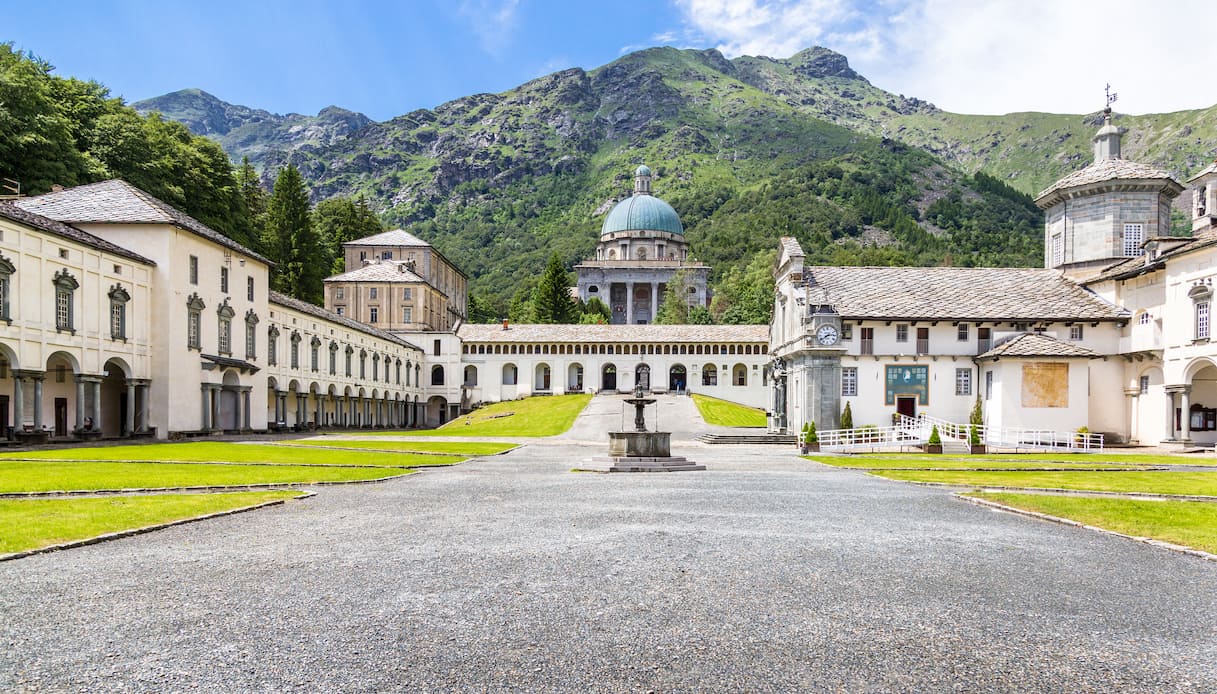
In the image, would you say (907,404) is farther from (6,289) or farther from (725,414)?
(6,289)

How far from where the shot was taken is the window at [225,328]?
50688 millimetres

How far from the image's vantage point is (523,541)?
12.4 m

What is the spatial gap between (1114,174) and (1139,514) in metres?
46.1

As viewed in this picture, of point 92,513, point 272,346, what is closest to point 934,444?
point 92,513

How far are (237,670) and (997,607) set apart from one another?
7.08m

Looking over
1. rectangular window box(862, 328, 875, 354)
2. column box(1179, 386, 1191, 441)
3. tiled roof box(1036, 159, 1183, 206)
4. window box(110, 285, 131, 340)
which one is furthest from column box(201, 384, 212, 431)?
tiled roof box(1036, 159, 1183, 206)

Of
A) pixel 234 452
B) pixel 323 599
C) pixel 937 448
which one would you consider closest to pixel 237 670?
pixel 323 599

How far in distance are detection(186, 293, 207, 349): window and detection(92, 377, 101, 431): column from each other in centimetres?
640

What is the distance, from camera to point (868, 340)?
5084 centimetres

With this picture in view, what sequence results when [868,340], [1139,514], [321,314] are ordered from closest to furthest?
1. [1139,514]
2. [868,340]
3. [321,314]

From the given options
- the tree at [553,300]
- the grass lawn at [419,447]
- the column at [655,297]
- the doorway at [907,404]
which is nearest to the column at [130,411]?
the grass lawn at [419,447]

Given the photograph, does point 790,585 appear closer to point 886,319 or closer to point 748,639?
point 748,639

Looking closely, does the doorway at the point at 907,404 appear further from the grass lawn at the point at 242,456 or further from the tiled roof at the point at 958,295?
the grass lawn at the point at 242,456

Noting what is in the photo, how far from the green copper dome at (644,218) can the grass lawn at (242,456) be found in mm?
108975
